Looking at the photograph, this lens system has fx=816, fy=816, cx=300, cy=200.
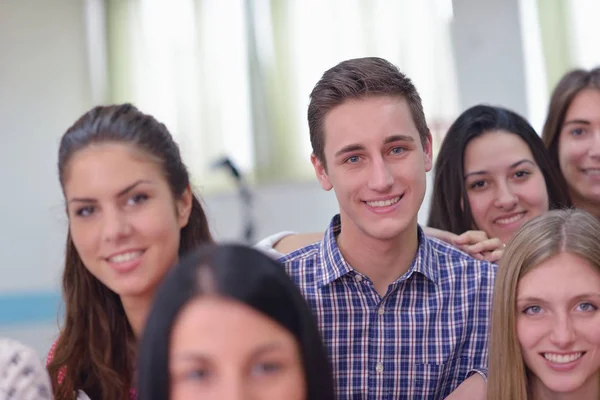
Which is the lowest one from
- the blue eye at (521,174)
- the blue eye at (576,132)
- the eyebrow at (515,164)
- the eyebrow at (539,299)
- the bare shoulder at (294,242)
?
the eyebrow at (539,299)

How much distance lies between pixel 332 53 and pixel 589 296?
4.69 meters

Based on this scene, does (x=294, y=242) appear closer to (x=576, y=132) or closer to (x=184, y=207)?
(x=184, y=207)

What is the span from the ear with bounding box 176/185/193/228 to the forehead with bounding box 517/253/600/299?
856 millimetres

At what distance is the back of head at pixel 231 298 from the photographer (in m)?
0.99

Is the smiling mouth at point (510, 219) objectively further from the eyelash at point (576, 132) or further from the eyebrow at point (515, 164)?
the eyelash at point (576, 132)

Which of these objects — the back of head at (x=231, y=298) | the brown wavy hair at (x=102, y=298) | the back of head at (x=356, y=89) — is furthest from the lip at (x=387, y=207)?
the back of head at (x=231, y=298)

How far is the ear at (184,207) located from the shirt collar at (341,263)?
1.27 ft

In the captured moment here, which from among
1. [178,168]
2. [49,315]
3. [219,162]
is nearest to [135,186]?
[178,168]

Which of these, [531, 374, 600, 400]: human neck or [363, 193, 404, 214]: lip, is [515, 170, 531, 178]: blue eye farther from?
[531, 374, 600, 400]: human neck

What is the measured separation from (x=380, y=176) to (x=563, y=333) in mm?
567

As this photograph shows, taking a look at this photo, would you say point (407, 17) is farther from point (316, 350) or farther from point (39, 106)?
point (316, 350)

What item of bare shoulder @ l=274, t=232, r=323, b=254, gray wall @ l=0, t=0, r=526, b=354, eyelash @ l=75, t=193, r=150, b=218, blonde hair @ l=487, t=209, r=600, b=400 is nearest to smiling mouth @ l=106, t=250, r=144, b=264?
eyelash @ l=75, t=193, r=150, b=218

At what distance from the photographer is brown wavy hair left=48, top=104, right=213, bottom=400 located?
204 cm

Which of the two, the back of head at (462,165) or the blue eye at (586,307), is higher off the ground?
the back of head at (462,165)
